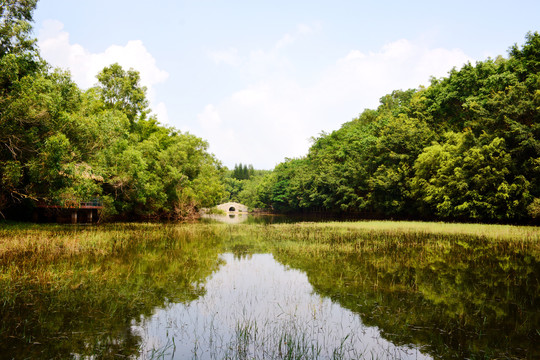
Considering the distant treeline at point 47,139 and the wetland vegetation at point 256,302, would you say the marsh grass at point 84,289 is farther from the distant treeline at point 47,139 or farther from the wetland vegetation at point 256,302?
the distant treeline at point 47,139

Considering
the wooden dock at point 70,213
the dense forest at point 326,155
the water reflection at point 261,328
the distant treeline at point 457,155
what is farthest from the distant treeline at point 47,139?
Answer: the distant treeline at point 457,155

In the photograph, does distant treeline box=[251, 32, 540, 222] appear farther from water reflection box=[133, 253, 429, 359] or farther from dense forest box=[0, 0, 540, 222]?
water reflection box=[133, 253, 429, 359]

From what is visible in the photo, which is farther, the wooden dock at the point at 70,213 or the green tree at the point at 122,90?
the green tree at the point at 122,90

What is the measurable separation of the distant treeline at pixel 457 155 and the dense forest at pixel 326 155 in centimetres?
14

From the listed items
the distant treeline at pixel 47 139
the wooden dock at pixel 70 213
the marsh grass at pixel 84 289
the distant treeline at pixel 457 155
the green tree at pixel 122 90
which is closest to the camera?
the marsh grass at pixel 84 289

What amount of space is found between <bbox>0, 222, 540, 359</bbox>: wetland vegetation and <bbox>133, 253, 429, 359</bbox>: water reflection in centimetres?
3

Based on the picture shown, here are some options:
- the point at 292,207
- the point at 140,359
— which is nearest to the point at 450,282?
the point at 140,359

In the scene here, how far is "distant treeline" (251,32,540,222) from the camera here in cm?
3169

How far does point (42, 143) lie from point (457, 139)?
38.4 metres

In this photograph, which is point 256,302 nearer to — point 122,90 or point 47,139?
point 47,139

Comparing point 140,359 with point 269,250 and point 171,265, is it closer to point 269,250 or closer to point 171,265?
point 171,265

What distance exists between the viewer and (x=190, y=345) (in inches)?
235

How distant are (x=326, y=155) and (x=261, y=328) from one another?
60.7m

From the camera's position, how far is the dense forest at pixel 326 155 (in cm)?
1859
